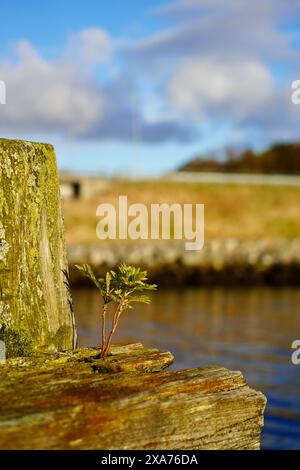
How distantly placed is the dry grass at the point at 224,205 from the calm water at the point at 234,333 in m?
24.5

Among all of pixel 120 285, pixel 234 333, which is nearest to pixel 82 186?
pixel 234 333

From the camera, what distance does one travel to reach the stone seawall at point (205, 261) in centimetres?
4075

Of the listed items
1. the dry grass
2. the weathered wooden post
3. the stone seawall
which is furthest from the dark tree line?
the weathered wooden post

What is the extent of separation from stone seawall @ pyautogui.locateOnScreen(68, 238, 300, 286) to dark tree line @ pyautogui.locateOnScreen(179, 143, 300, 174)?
54.7 meters

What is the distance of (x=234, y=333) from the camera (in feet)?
72.3

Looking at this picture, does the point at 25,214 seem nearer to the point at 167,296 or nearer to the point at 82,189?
the point at 167,296

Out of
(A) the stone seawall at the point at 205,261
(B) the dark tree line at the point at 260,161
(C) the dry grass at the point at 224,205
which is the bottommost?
(A) the stone seawall at the point at 205,261

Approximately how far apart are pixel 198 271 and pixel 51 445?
38.8 meters

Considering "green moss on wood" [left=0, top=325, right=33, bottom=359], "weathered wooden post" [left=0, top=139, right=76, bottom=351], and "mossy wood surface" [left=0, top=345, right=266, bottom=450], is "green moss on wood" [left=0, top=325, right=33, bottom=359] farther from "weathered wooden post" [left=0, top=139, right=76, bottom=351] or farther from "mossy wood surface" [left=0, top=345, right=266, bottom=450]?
"mossy wood surface" [left=0, top=345, right=266, bottom=450]

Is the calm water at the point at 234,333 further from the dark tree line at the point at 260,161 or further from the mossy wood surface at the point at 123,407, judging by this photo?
the dark tree line at the point at 260,161

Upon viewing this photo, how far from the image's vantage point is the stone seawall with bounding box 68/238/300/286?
4075 centimetres

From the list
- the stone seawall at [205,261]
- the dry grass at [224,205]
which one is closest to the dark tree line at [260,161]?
the dry grass at [224,205]

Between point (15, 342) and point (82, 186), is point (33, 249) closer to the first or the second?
point (15, 342)

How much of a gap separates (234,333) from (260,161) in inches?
3346
